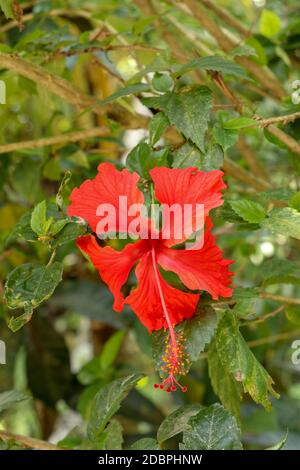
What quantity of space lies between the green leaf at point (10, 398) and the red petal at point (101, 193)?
0.65 ft

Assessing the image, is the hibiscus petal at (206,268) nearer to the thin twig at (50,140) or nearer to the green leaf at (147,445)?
the green leaf at (147,445)

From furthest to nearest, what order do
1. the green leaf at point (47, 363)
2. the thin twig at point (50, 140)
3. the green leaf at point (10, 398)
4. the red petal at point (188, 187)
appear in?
the green leaf at point (47, 363) < the thin twig at point (50, 140) < the green leaf at point (10, 398) < the red petal at point (188, 187)

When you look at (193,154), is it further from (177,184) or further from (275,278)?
A: (275,278)

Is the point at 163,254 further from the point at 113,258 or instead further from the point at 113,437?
the point at 113,437

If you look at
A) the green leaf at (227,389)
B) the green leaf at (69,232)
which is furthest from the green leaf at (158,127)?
the green leaf at (227,389)

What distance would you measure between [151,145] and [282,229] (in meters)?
0.15

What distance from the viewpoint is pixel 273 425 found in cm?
130

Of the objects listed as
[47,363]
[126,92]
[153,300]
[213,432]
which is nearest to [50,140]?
[126,92]

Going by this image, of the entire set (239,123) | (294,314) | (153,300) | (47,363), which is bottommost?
(47,363)

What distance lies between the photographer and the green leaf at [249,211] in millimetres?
603

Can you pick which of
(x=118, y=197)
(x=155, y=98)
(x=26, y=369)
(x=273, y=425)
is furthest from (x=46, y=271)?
(x=273, y=425)

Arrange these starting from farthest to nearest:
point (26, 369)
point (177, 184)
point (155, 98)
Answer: point (26, 369) < point (155, 98) < point (177, 184)

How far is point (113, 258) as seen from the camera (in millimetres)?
601

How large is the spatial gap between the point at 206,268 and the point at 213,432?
131 mm
